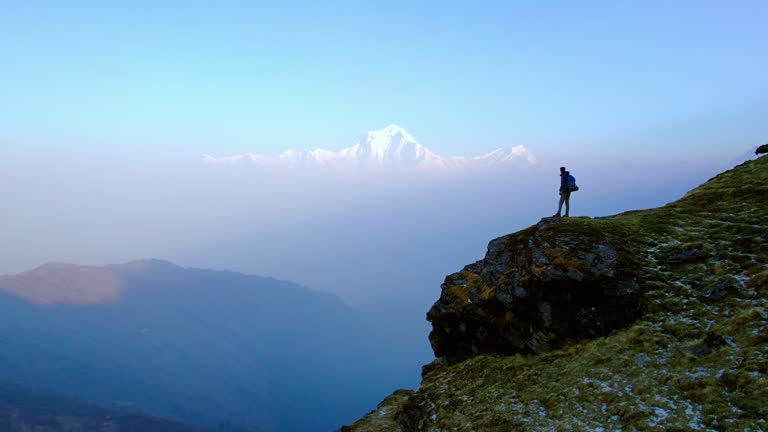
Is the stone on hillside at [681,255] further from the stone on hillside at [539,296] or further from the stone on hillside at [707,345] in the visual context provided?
the stone on hillside at [707,345]

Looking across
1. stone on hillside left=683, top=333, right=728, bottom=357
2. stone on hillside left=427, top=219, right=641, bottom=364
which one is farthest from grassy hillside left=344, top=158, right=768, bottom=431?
stone on hillside left=427, top=219, right=641, bottom=364

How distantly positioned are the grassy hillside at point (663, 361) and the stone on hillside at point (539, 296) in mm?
1048

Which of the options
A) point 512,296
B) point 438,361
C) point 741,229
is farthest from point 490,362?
point 741,229

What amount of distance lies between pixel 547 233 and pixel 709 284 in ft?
32.7

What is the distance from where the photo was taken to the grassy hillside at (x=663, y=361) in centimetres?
1792

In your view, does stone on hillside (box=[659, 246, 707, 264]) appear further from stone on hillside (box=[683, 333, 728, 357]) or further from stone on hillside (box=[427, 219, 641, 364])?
stone on hillside (box=[683, 333, 728, 357])

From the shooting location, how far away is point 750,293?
22672mm

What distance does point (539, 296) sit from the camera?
29469mm

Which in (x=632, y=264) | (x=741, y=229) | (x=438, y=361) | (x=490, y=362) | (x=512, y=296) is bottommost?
(x=438, y=361)

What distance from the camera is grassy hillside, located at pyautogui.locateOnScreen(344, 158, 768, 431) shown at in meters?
17.9

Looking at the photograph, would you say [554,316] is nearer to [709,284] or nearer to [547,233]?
[547,233]

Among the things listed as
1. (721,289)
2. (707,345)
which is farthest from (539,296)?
(707,345)

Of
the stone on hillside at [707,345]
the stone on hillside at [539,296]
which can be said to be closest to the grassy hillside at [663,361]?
the stone on hillside at [707,345]

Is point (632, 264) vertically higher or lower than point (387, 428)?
higher
